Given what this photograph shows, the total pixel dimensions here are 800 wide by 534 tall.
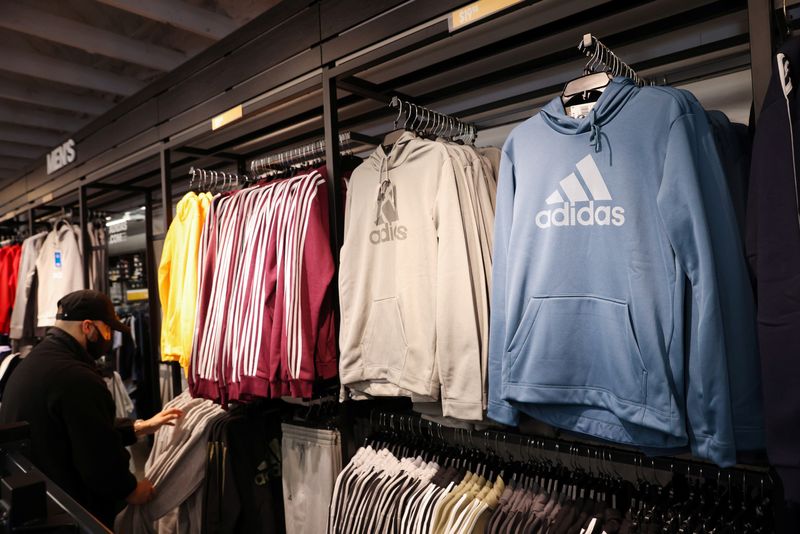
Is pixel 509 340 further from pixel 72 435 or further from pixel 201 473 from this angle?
pixel 72 435

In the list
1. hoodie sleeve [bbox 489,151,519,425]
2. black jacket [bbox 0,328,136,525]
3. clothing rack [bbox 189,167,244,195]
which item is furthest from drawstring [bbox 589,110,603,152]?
black jacket [bbox 0,328,136,525]

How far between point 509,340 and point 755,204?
2.44 ft

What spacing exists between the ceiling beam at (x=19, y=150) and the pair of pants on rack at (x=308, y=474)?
5.92 meters

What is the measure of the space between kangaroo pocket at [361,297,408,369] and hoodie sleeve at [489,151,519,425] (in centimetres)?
37

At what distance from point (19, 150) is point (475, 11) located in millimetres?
6747

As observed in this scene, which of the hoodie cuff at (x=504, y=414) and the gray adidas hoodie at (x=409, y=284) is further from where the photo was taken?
the gray adidas hoodie at (x=409, y=284)

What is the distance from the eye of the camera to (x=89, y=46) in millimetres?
3574

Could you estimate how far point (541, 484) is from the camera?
1763mm

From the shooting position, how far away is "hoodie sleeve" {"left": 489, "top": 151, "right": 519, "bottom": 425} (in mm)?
1633

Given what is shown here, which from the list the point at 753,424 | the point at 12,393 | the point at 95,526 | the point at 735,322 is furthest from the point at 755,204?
the point at 12,393

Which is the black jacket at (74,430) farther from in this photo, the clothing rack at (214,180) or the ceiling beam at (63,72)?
the ceiling beam at (63,72)

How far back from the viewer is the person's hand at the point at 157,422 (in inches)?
106

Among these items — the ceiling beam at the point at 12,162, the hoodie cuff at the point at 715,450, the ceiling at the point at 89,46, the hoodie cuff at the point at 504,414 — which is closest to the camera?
the hoodie cuff at the point at 715,450

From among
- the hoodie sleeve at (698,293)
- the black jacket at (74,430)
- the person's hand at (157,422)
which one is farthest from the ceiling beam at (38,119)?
the hoodie sleeve at (698,293)
